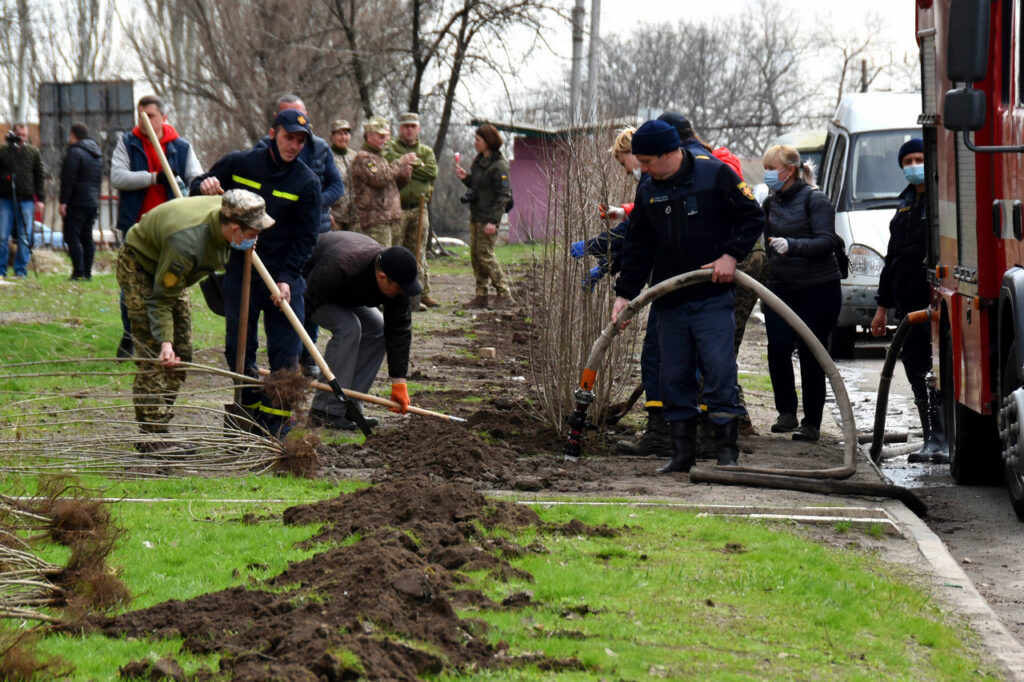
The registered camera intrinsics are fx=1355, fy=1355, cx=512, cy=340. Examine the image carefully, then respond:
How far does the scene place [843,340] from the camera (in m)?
14.5

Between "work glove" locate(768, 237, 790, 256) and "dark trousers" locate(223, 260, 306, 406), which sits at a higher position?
"work glove" locate(768, 237, 790, 256)

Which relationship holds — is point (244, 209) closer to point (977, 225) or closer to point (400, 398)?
point (400, 398)

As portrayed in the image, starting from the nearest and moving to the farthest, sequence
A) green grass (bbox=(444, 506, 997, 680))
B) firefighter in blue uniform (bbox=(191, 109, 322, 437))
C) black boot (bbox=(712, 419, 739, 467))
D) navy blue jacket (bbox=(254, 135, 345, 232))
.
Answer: green grass (bbox=(444, 506, 997, 680)), black boot (bbox=(712, 419, 739, 467)), firefighter in blue uniform (bbox=(191, 109, 322, 437)), navy blue jacket (bbox=(254, 135, 345, 232))

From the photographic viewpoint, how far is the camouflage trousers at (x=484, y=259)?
663 inches

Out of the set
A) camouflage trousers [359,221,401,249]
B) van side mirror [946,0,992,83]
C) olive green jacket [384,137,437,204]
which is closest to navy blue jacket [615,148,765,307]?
van side mirror [946,0,992,83]

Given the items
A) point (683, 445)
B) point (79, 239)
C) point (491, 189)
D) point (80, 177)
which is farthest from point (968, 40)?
point (79, 239)

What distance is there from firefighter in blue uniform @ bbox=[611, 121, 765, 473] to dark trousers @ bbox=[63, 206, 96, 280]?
490 inches

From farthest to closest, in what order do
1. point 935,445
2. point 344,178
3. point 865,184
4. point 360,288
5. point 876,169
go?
point 876,169, point 865,184, point 344,178, point 935,445, point 360,288

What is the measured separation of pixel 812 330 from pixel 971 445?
1678 millimetres

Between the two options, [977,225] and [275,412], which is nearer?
[977,225]

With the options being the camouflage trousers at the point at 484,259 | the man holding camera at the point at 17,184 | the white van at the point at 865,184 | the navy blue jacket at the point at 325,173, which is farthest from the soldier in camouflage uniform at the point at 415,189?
the man holding camera at the point at 17,184

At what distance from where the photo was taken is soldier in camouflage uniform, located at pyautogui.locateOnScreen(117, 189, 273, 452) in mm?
7445

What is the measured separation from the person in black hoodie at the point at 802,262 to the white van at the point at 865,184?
4.76 m

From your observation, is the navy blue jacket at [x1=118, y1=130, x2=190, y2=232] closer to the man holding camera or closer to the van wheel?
the van wheel
